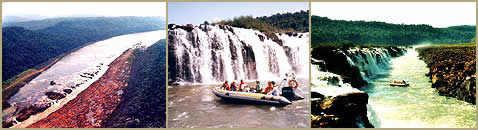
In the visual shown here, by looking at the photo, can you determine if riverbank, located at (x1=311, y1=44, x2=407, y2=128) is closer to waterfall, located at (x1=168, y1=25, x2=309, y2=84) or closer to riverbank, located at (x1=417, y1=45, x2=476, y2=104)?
riverbank, located at (x1=417, y1=45, x2=476, y2=104)

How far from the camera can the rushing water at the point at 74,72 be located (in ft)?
11.3

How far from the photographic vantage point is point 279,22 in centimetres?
471

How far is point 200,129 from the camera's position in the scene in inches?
145

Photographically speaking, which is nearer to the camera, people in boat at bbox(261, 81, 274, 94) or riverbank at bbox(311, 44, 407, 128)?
riverbank at bbox(311, 44, 407, 128)

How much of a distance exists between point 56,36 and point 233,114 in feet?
9.36

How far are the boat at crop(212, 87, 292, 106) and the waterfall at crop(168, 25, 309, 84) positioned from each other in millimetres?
713

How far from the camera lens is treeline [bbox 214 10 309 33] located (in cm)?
418

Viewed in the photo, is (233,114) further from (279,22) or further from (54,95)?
(54,95)

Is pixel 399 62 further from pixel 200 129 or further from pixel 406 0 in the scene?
pixel 200 129

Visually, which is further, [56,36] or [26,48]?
[56,36]

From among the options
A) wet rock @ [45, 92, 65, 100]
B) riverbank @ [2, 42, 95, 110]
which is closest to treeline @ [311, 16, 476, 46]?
wet rock @ [45, 92, 65, 100]

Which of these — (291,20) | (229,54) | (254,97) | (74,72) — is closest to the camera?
(74,72)

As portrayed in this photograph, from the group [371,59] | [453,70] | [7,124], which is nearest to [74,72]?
[7,124]

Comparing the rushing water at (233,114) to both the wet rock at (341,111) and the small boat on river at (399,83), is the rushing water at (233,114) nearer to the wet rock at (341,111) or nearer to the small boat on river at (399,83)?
the wet rock at (341,111)
